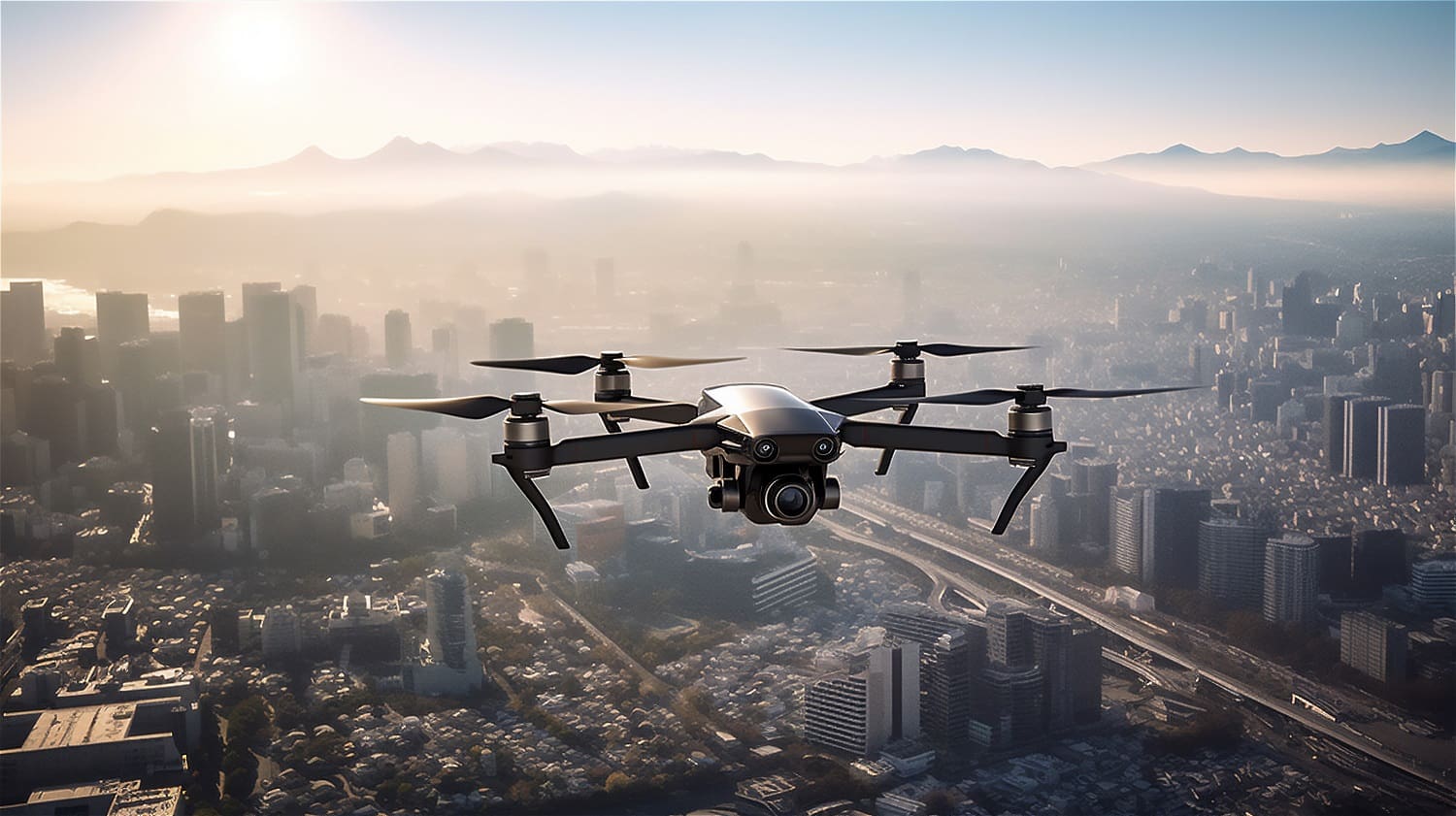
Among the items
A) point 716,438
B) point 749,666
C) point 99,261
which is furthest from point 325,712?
point 716,438

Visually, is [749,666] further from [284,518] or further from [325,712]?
[284,518]

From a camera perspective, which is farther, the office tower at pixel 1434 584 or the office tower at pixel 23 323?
the office tower at pixel 23 323

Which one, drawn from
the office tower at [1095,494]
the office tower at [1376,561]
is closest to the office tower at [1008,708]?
the office tower at [1095,494]

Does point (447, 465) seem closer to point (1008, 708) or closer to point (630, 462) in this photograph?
point (1008, 708)

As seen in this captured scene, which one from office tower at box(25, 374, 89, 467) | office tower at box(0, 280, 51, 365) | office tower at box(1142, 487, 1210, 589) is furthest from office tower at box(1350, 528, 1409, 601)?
office tower at box(0, 280, 51, 365)

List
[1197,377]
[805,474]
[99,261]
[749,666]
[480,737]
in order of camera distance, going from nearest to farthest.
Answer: [805,474]
[480,737]
[749,666]
[99,261]
[1197,377]

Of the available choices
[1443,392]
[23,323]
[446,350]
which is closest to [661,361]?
[446,350]

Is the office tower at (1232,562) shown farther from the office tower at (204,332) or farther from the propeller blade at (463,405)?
the propeller blade at (463,405)
